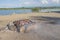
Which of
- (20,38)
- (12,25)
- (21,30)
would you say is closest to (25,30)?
(21,30)

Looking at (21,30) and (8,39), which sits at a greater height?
(8,39)

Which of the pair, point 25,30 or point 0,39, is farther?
point 25,30

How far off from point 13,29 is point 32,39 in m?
5.64

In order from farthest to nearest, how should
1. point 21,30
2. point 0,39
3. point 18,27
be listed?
point 18,27, point 21,30, point 0,39

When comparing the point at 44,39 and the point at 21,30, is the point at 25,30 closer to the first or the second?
the point at 21,30

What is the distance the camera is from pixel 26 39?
1505 cm

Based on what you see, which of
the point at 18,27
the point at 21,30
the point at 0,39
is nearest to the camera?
the point at 0,39

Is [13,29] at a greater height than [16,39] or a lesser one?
lesser

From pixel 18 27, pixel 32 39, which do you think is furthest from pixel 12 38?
pixel 18 27

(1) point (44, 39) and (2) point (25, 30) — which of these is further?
(2) point (25, 30)

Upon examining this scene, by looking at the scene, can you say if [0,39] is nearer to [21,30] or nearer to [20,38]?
[20,38]

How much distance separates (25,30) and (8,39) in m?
5.16

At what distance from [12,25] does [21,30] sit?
2033 millimetres

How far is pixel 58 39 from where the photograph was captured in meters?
15.1
